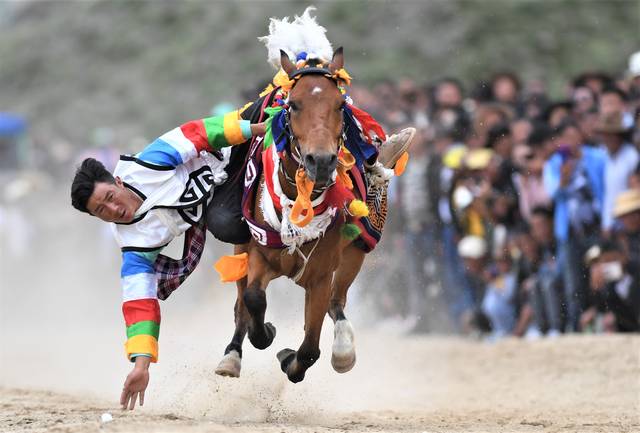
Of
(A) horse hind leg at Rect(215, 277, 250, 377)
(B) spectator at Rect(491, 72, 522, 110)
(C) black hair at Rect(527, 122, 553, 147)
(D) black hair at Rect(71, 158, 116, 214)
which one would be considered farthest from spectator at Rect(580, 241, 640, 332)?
(D) black hair at Rect(71, 158, 116, 214)

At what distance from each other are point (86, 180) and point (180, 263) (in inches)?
34.1

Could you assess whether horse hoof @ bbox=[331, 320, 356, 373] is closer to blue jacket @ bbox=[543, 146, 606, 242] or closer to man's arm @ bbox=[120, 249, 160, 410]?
man's arm @ bbox=[120, 249, 160, 410]

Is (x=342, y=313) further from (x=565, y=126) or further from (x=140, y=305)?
(x=565, y=126)

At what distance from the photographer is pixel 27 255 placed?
19875 mm

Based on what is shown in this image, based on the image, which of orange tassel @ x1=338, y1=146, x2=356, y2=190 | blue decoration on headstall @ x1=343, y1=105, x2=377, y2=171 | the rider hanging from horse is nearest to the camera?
the rider hanging from horse

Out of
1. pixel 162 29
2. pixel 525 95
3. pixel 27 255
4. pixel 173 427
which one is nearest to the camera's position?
pixel 173 427

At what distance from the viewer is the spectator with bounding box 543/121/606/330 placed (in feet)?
32.8

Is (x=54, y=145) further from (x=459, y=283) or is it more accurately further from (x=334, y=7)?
(x=459, y=283)

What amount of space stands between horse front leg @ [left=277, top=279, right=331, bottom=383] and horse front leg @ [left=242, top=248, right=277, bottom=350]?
22 cm

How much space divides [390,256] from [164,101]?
11616mm

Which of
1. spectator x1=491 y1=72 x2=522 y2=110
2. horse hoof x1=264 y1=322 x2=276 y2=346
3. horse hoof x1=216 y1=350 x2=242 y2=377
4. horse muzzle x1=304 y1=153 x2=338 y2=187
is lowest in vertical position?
horse hoof x1=216 y1=350 x2=242 y2=377

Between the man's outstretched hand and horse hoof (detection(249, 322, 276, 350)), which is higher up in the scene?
horse hoof (detection(249, 322, 276, 350))

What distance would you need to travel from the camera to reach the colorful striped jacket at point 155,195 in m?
6.77

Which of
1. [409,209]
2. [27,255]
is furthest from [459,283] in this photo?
[27,255]
